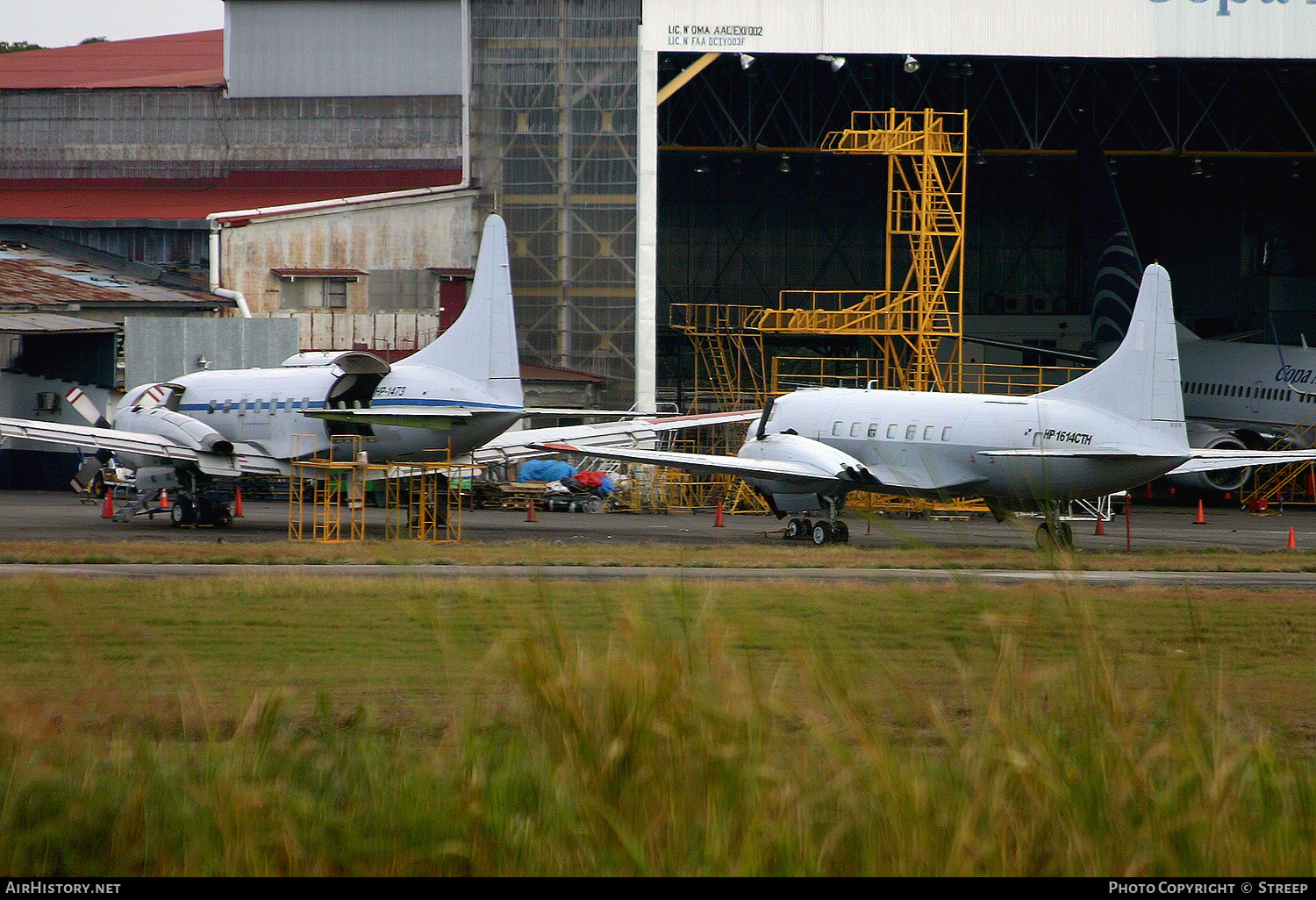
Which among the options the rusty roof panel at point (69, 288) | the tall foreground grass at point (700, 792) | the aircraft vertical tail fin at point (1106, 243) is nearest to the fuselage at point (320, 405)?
the rusty roof panel at point (69, 288)

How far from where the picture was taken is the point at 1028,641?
6457 mm

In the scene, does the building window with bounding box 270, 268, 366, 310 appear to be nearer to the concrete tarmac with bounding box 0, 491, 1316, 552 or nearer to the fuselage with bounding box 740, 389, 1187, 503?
the concrete tarmac with bounding box 0, 491, 1316, 552

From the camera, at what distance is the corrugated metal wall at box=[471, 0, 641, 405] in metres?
42.5

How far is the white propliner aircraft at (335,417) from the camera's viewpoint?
27219mm

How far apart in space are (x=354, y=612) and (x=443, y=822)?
9845 millimetres

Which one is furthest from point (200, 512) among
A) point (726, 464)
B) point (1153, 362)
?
point (1153, 362)

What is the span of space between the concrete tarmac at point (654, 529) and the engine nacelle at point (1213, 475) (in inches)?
38.2

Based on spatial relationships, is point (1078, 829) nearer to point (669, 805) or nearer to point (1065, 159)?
point (669, 805)

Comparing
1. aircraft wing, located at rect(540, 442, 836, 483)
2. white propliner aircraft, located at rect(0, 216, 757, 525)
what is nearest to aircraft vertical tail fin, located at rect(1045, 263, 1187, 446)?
aircraft wing, located at rect(540, 442, 836, 483)

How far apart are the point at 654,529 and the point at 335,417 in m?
8.26

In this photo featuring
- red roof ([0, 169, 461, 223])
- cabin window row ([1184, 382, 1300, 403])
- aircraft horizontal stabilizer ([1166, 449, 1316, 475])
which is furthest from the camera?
red roof ([0, 169, 461, 223])

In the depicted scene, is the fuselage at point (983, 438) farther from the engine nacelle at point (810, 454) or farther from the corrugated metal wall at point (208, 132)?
the corrugated metal wall at point (208, 132)

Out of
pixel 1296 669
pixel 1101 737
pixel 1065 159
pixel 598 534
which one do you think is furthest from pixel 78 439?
pixel 1065 159

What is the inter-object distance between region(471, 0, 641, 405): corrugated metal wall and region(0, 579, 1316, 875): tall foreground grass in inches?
1474
